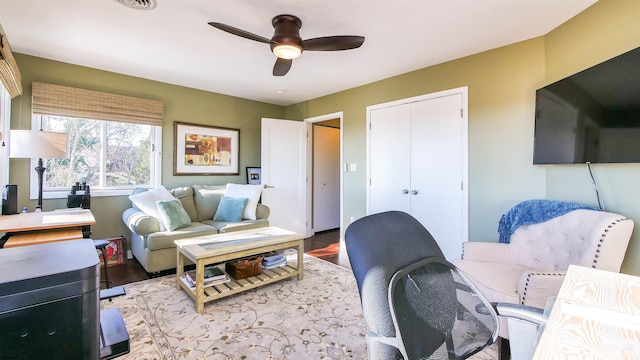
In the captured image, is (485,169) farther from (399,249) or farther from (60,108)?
(60,108)

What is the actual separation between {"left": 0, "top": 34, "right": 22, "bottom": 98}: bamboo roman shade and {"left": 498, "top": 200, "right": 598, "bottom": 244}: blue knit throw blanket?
398 centimetres

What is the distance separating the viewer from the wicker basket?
2.66 metres

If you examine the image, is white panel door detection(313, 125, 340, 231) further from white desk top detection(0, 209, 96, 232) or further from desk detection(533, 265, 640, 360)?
desk detection(533, 265, 640, 360)

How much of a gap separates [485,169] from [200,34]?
302 centimetres

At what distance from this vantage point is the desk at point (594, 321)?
65 centimetres

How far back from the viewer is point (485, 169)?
2947 millimetres

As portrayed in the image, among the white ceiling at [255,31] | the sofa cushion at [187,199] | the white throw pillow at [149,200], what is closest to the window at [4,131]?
the white ceiling at [255,31]

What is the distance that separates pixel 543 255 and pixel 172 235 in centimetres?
330

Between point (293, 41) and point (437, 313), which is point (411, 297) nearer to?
point (437, 313)

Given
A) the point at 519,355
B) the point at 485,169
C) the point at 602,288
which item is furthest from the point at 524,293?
the point at 485,169

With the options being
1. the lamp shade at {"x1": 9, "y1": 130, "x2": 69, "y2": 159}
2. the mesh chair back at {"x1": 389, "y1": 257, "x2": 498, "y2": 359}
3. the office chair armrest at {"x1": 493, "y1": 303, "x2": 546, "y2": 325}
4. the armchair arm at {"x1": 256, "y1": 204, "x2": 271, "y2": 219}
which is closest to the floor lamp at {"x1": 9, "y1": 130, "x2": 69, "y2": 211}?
the lamp shade at {"x1": 9, "y1": 130, "x2": 69, "y2": 159}

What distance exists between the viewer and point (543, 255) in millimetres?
2061

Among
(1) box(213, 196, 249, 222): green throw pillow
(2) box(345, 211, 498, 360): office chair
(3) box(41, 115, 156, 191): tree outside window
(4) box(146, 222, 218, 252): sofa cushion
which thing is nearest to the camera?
(2) box(345, 211, 498, 360): office chair

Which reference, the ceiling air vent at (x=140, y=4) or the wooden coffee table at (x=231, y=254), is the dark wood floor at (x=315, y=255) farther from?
the ceiling air vent at (x=140, y=4)
